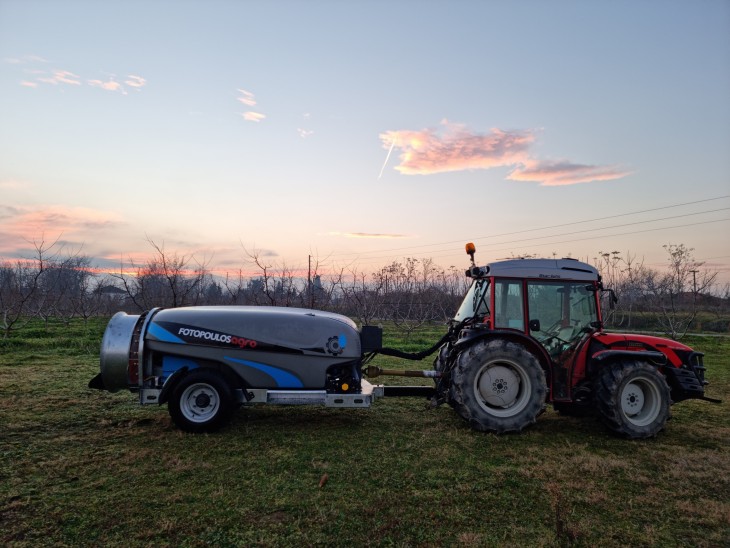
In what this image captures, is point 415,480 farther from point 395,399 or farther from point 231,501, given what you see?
point 395,399

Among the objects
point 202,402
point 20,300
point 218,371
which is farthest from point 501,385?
point 20,300

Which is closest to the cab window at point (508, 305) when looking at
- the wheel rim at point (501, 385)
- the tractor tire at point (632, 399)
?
the wheel rim at point (501, 385)

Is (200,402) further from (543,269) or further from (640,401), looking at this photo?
(640,401)

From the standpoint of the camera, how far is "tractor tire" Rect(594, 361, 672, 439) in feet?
19.2

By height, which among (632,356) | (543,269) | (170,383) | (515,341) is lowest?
(170,383)

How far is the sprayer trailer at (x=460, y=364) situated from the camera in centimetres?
584

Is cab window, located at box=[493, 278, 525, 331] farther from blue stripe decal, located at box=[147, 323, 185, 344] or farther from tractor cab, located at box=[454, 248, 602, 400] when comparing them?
blue stripe decal, located at box=[147, 323, 185, 344]

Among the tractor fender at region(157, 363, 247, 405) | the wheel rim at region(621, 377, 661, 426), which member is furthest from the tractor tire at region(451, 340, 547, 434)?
the tractor fender at region(157, 363, 247, 405)

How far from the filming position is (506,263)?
634cm

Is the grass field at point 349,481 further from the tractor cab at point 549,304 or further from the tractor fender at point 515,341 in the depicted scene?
the tractor cab at point 549,304

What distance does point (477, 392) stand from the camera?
607 cm

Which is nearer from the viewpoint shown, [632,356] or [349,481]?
[349,481]

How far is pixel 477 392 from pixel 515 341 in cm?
84

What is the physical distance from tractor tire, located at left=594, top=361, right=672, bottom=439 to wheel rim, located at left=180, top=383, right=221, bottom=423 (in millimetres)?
4815
